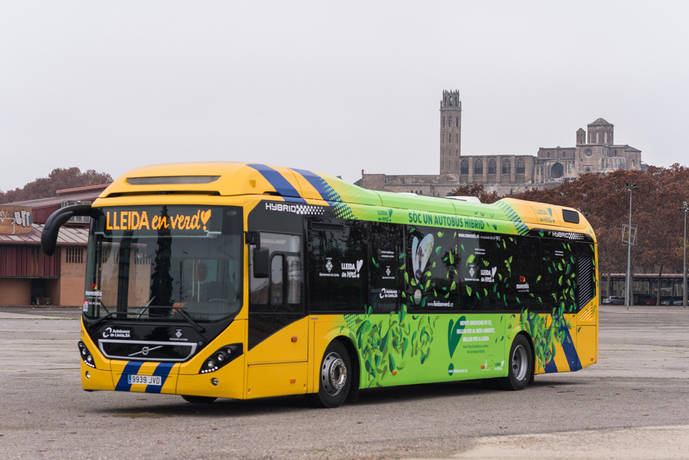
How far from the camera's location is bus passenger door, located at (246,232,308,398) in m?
13.6

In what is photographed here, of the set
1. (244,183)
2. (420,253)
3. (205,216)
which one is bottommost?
(420,253)

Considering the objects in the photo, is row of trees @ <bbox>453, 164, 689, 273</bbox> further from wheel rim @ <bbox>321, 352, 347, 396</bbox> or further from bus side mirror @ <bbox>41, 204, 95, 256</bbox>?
bus side mirror @ <bbox>41, 204, 95, 256</bbox>

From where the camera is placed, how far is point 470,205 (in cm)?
1867

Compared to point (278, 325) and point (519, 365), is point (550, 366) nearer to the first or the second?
point (519, 365)

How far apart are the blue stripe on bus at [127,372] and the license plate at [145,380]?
4 cm

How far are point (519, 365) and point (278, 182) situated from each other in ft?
22.6

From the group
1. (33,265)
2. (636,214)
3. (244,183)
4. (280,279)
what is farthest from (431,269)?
(636,214)

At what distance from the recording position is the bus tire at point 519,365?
62.5 feet

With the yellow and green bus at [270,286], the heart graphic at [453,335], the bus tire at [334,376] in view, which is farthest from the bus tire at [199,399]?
the heart graphic at [453,335]

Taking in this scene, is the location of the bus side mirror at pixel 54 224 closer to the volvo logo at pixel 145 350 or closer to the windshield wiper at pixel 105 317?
the windshield wiper at pixel 105 317

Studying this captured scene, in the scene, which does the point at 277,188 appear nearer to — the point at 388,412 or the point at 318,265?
the point at 318,265

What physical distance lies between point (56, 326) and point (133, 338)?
99.7 ft

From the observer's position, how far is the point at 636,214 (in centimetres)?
10625

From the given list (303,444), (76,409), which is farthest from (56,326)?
(303,444)
